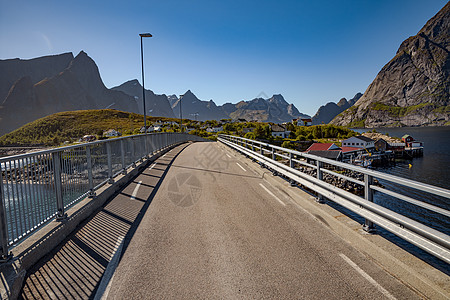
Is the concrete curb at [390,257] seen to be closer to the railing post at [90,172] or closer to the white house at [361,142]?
the railing post at [90,172]

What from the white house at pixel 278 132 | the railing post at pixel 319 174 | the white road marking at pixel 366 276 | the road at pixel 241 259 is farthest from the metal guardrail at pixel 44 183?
the white house at pixel 278 132

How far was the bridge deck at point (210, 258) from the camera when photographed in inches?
123

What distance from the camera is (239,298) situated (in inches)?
117

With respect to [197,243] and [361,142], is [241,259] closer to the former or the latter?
[197,243]

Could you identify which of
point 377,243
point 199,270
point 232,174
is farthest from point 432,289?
point 232,174

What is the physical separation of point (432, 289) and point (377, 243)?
1.10m

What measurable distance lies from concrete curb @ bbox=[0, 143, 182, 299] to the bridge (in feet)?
0.06

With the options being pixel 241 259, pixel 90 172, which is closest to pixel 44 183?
pixel 90 172

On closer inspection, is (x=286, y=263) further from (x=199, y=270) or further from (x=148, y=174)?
(x=148, y=174)

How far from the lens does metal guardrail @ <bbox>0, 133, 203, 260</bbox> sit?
3.69 meters

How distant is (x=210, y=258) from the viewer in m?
3.96

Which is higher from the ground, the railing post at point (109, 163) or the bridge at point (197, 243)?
the railing post at point (109, 163)

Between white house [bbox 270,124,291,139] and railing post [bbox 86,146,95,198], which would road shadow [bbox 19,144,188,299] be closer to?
railing post [bbox 86,146,95,198]

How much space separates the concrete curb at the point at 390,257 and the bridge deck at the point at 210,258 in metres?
0.13
